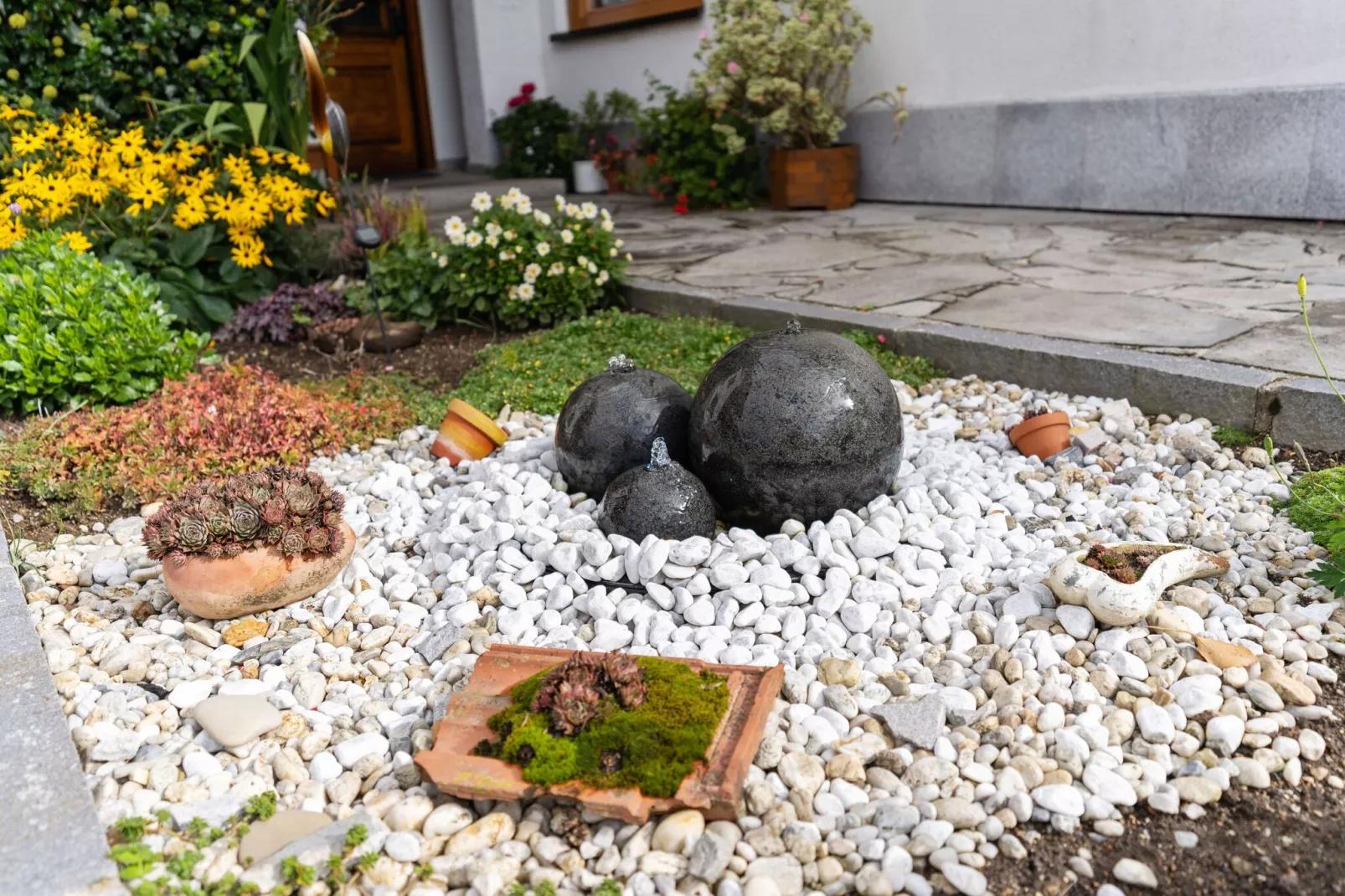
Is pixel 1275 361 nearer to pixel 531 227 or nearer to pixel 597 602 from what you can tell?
pixel 597 602

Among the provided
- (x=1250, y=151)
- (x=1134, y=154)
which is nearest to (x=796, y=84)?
(x=1134, y=154)

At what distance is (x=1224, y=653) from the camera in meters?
2.12

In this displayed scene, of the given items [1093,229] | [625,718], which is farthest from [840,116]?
[625,718]

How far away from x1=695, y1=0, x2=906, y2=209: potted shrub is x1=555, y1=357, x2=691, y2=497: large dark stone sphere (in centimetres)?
447

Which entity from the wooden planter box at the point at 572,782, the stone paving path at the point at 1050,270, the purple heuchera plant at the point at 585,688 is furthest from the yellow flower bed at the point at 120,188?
the purple heuchera plant at the point at 585,688

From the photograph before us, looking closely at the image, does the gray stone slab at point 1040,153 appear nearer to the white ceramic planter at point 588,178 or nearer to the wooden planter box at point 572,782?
the white ceramic planter at point 588,178

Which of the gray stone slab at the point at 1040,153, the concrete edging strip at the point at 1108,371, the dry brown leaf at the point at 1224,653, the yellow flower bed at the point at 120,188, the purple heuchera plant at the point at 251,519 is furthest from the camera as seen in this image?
the gray stone slab at the point at 1040,153

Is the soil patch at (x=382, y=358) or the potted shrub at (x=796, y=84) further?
the potted shrub at (x=796, y=84)

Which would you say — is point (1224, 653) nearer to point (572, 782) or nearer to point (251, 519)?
point (572, 782)

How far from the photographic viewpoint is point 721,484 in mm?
2723

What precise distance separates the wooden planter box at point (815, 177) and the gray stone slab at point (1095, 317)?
9.82ft

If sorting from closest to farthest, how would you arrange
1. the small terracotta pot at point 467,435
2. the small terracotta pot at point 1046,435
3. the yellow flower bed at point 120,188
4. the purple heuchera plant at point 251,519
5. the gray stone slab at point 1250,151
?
the purple heuchera plant at point 251,519
the small terracotta pot at point 1046,435
the small terracotta pot at point 467,435
the yellow flower bed at point 120,188
the gray stone slab at point 1250,151

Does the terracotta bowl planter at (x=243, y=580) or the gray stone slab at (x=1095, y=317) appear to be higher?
the gray stone slab at (x=1095, y=317)

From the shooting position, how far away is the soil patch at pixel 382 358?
4633 mm
